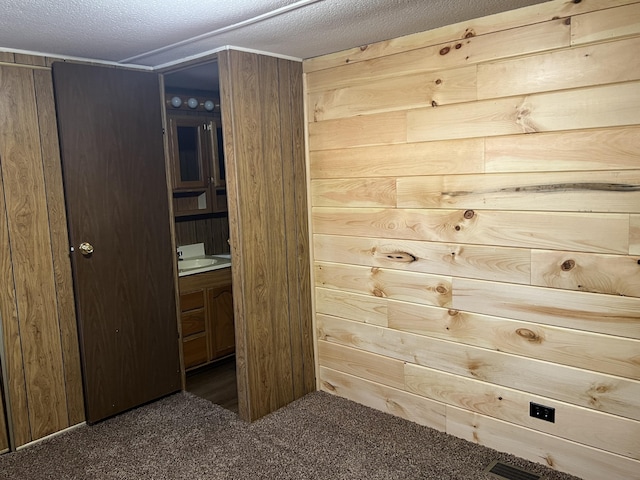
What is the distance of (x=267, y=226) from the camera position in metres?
3.06

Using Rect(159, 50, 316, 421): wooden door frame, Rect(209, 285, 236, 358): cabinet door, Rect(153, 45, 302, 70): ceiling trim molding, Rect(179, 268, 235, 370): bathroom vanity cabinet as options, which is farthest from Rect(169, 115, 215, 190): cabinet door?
Rect(209, 285, 236, 358): cabinet door

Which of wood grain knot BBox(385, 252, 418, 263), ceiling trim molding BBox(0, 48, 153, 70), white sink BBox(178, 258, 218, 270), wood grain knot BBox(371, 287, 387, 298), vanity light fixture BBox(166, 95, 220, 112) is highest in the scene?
ceiling trim molding BBox(0, 48, 153, 70)

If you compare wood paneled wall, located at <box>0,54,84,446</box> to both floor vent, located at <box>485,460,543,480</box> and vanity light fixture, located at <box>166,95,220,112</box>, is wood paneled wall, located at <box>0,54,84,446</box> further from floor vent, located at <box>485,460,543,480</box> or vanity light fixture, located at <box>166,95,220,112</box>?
floor vent, located at <box>485,460,543,480</box>

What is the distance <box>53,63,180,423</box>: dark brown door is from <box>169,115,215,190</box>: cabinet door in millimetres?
411

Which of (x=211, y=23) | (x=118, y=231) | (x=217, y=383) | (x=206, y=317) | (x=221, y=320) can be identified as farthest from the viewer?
(x=221, y=320)

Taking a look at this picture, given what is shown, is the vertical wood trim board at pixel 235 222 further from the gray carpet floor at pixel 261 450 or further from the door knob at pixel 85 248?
the door knob at pixel 85 248

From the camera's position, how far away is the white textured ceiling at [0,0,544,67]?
2119mm

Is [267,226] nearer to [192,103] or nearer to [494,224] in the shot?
[494,224]

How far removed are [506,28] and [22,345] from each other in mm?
2967

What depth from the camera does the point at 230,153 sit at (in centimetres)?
286

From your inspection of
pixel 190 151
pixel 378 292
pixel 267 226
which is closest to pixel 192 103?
pixel 190 151

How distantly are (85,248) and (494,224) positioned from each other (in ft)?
7.31

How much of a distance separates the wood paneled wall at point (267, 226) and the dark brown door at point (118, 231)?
0.65 m

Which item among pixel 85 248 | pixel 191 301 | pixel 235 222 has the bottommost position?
pixel 191 301
